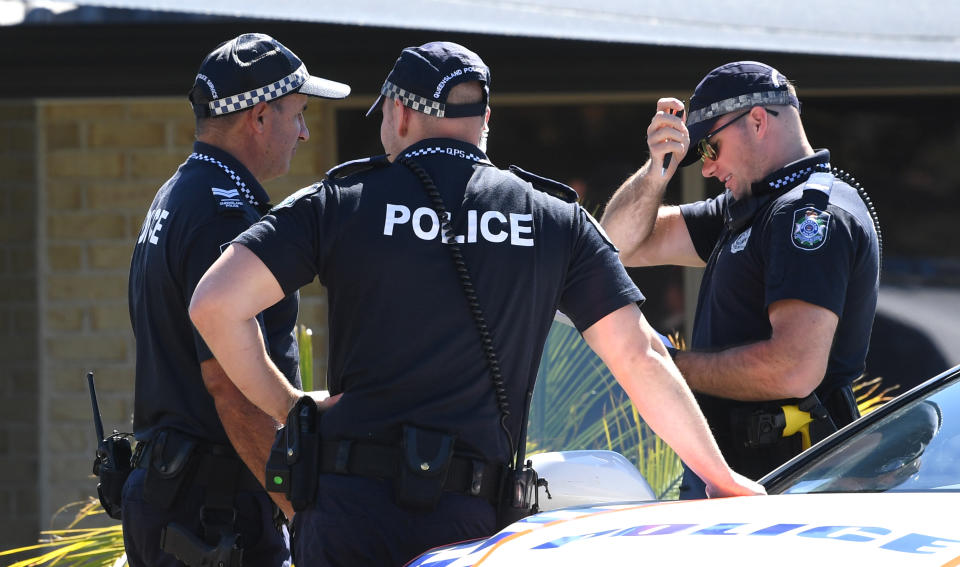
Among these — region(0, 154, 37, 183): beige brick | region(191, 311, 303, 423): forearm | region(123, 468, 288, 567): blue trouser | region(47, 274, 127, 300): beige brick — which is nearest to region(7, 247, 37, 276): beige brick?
region(47, 274, 127, 300): beige brick

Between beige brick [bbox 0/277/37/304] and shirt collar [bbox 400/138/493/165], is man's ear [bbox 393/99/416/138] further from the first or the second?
beige brick [bbox 0/277/37/304]

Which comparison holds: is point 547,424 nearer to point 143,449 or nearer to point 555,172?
point 143,449

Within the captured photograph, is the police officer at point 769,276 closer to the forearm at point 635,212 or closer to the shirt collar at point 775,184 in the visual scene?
the shirt collar at point 775,184

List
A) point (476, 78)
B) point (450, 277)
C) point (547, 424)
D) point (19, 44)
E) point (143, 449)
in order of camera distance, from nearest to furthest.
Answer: point (450, 277) → point (476, 78) → point (143, 449) → point (547, 424) → point (19, 44)

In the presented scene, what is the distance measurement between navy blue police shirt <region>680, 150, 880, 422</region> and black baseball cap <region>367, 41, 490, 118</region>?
1.11 meters

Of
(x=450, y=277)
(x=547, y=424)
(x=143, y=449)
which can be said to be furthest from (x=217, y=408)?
(x=547, y=424)

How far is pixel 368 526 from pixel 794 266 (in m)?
1.47

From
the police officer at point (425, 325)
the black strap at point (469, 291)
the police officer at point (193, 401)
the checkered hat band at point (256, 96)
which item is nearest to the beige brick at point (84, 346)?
the police officer at point (193, 401)

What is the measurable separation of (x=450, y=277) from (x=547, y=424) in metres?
1.88

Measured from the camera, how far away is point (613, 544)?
7.25 ft

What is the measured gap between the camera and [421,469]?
2.51 m

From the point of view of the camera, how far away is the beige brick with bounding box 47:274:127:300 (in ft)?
20.4

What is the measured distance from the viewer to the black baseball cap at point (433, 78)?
107 inches

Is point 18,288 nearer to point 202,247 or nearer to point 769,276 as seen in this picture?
point 202,247
